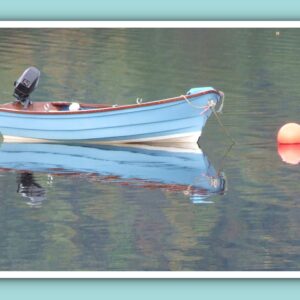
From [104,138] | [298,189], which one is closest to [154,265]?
[298,189]

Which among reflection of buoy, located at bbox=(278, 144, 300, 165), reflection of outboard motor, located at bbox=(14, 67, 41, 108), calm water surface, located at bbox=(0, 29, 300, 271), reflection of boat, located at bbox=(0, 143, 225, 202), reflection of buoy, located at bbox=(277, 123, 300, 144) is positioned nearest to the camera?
calm water surface, located at bbox=(0, 29, 300, 271)

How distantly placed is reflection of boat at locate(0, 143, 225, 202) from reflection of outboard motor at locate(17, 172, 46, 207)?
403mm

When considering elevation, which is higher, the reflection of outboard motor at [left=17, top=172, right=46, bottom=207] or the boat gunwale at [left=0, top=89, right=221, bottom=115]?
the boat gunwale at [left=0, top=89, right=221, bottom=115]

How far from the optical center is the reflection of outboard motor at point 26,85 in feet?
59.0

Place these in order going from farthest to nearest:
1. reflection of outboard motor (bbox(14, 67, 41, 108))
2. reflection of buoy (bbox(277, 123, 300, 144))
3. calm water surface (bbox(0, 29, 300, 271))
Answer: reflection of outboard motor (bbox(14, 67, 41, 108)) → reflection of buoy (bbox(277, 123, 300, 144)) → calm water surface (bbox(0, 29, 300, 271))

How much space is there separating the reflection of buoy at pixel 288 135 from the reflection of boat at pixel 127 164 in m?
1.10

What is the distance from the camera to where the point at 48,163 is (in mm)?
16641

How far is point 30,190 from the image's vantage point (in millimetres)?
14867

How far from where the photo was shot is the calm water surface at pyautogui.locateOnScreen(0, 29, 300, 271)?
1194cm

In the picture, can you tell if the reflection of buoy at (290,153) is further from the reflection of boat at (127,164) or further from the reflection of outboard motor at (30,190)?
the reflection of outboard motor at (30,190)

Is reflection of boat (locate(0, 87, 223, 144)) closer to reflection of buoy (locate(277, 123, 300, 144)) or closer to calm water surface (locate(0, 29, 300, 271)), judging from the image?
calm water surface (locate(0, 29, 300, 271))

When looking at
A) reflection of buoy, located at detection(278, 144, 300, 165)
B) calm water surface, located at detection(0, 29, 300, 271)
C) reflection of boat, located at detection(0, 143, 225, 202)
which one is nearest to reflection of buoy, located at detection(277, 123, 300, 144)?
reflection of buoy, located at detection(278, 144, 300, 165)

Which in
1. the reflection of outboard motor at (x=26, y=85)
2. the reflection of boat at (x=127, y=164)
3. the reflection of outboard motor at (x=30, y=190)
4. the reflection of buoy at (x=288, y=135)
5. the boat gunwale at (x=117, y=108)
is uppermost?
the reflection of outboard motor at (x=26, y=85)

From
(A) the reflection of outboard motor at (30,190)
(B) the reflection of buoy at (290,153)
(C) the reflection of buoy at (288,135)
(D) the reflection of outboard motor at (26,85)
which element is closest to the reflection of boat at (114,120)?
(D) the reflection of outboard motor at (26,85)
